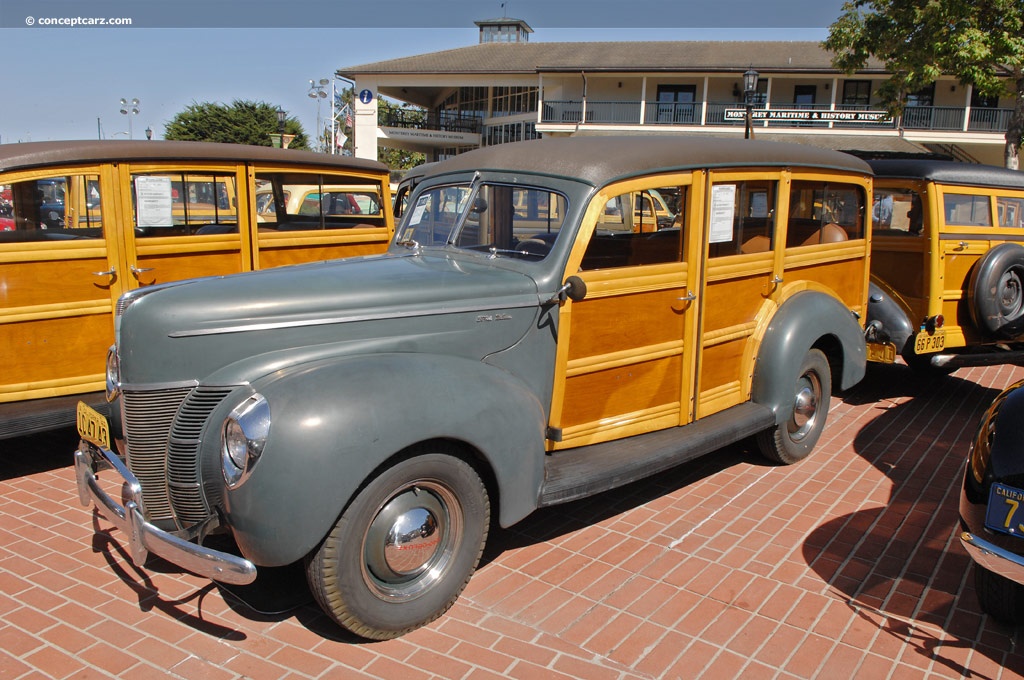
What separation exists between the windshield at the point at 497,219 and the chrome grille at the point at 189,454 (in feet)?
5.26

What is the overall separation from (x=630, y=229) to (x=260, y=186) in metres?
3.10

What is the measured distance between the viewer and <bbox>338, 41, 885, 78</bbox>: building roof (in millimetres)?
29359

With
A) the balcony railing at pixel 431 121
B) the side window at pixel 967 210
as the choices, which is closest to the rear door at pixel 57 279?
the side window at pixel 967 210

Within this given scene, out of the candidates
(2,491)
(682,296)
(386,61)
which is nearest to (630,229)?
(682,296)

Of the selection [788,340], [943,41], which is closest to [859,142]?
[943,41]

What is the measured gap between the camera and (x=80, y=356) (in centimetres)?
Answer: 480

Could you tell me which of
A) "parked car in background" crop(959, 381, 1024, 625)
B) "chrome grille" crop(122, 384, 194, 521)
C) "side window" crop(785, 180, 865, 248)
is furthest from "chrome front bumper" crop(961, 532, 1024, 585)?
"chrome grille" crop(122, 384, 194, 521)

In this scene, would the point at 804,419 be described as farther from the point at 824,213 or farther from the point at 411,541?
the point at 411,541

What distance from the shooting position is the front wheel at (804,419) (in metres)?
4.97

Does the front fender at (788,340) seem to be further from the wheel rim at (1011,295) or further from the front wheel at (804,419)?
the wheel rim at (1011,295)

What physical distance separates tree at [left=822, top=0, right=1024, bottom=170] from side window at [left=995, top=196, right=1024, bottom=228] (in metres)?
5.72

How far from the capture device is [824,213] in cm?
534

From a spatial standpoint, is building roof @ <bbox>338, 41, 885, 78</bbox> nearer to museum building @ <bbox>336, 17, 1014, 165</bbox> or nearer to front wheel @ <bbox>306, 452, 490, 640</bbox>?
museum building @ <bbox>336, 17, 1014, 165</bbox>

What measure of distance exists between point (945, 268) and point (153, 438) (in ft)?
20.4
